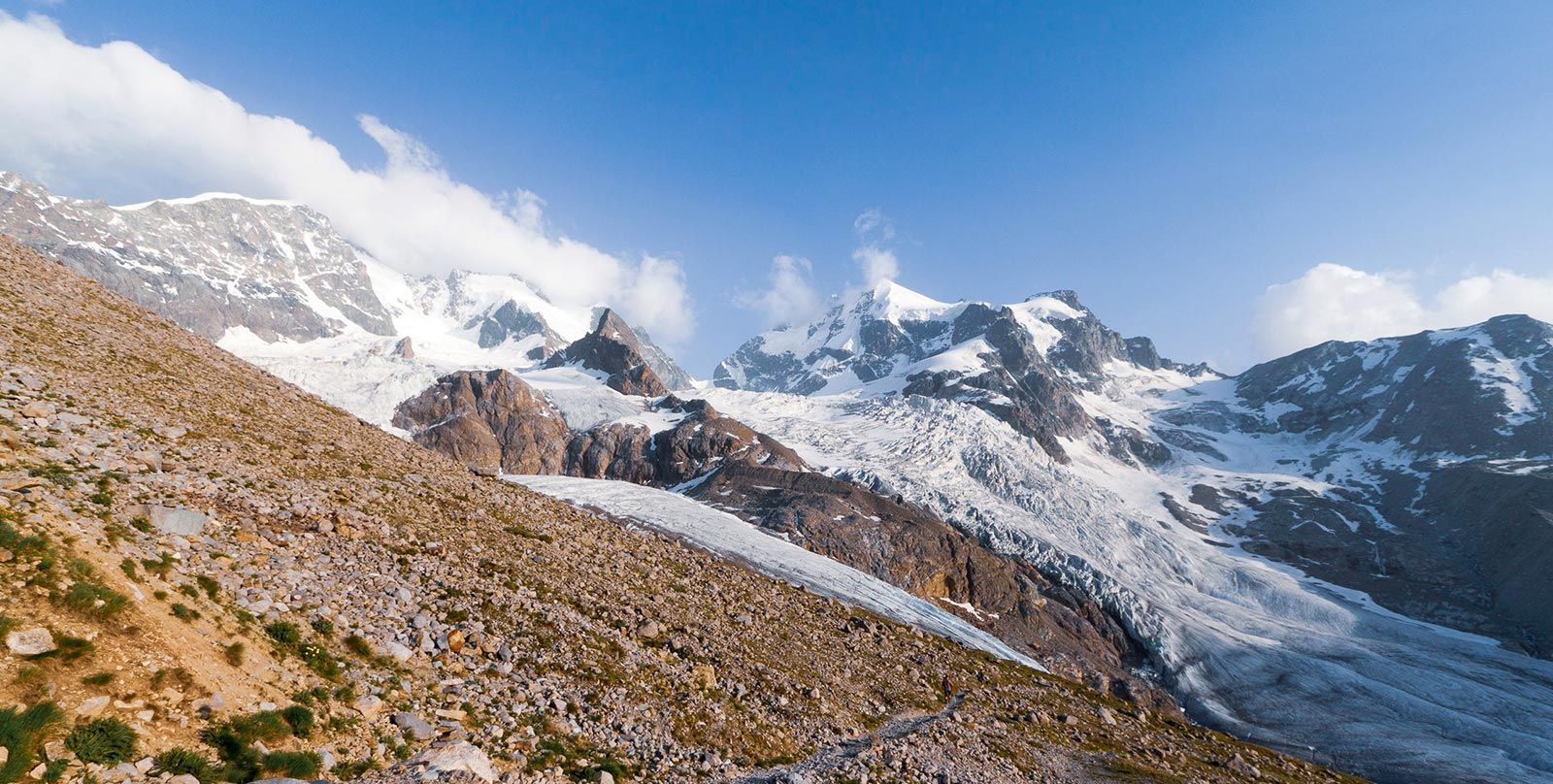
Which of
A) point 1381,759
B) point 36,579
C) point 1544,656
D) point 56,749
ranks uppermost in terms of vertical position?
point 1544,656

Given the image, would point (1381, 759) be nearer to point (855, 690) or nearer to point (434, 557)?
point (855, 690)

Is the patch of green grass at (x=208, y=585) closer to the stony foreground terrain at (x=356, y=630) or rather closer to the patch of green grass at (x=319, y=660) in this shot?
the stony foreground terrain at (x=356, y=630)

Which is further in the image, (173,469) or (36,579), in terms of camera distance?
(173,469)

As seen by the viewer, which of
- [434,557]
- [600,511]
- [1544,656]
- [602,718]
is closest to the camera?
[602,718]

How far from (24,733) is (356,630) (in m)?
8.60

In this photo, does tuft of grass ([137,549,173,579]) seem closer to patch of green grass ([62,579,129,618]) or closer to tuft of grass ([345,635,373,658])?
patch of green grass ([62,579,129,618])

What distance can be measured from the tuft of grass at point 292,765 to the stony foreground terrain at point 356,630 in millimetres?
61

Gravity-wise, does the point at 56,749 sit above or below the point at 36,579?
below

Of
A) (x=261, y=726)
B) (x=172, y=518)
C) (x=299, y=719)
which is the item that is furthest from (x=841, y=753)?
(x=172, y=518)

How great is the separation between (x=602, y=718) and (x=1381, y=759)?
482 ft

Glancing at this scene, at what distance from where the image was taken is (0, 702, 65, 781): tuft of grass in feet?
31.6

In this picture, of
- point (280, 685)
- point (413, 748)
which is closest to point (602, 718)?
point (413, 748)

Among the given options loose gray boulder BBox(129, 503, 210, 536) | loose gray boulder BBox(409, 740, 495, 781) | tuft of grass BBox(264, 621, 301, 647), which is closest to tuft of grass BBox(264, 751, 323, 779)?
loose gray boulder BBox(409, 740, 495, 781)

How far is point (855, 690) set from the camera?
1339 inches
